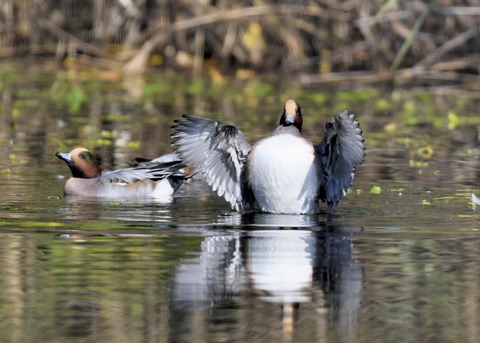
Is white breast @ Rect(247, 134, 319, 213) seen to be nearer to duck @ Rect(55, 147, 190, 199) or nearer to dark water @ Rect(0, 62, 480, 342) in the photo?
dark water @ Rect(0, 62, 480, 342)

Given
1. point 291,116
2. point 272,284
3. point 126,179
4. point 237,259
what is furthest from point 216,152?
point 272,284

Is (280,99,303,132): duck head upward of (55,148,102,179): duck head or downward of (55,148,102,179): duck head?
upward

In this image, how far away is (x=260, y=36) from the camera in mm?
20031

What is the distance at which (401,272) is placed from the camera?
670 centimetres

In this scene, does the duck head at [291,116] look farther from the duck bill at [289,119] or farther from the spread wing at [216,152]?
the spread wing at [216,152]

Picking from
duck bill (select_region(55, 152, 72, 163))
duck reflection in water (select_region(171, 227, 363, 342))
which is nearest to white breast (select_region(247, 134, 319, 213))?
duck reflection in water (select_region(171, 227, 363, 342))

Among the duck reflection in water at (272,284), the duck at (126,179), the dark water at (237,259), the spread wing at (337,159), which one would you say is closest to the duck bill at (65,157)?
the duck at (126,179)

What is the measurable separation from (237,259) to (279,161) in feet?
6.03

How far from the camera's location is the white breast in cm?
877

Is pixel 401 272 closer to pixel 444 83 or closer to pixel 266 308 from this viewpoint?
pixel 266 308

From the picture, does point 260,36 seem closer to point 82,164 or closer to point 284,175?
point 82,164

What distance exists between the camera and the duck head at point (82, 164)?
33.8 feet

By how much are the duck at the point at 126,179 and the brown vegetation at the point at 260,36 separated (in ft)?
27.2

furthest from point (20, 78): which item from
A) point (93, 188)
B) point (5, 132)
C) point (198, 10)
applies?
point (93, 188)
